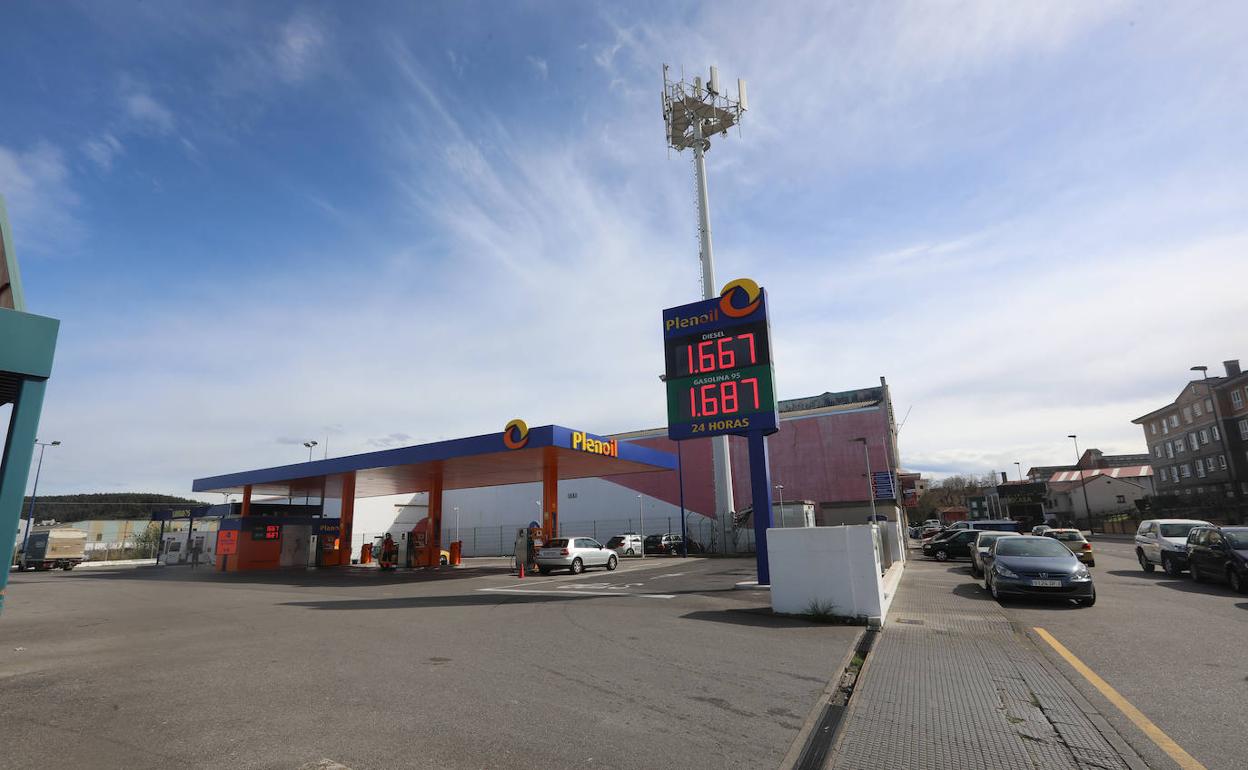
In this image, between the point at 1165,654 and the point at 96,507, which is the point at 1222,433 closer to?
the point at 1165,654

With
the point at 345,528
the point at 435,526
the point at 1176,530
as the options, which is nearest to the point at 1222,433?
the point at 1176,530

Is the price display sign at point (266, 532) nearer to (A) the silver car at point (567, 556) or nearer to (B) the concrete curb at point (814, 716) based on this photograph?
(A) the silver car at point (567, 556)

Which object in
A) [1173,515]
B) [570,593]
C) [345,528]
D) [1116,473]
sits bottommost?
[570,593]

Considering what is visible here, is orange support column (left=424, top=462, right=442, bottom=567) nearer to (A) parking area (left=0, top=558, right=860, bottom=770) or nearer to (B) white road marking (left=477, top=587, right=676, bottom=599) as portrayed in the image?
(B) white road marking (left=477, top=587, right=676, bottom=599)

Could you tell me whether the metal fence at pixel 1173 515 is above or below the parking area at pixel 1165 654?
above

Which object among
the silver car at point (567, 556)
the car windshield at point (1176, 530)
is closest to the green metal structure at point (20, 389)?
the silver car at point (567, 556)

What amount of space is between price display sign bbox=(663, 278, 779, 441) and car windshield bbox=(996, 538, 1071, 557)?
5682 millimetres

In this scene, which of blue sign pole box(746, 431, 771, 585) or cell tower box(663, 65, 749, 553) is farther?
cell tower box(663, 65, 749, 553)

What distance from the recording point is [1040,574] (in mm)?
12258

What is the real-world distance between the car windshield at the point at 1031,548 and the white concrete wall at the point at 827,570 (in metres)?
4.53

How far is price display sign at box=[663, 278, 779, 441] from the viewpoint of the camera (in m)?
15.5

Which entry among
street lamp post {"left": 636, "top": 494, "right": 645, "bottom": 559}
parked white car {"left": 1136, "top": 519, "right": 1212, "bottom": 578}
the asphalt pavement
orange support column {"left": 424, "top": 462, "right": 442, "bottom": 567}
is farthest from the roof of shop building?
the asphalt pavement

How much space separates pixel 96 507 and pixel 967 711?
442ft

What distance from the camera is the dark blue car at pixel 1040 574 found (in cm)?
1201
